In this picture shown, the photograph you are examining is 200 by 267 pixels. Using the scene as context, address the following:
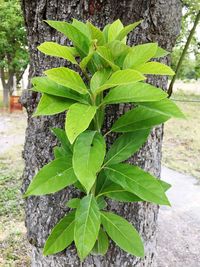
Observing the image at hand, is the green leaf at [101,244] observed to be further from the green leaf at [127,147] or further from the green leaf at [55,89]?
the green leaf at [55,89]

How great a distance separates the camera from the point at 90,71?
96 cm

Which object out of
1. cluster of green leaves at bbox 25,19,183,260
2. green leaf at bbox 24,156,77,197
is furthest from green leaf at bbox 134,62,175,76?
green leaf at bbox 24,156,77,197

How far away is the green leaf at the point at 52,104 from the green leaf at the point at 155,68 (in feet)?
0.70

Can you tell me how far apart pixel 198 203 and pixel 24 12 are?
148 inches

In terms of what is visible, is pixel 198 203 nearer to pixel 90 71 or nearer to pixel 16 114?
pixel 90 71

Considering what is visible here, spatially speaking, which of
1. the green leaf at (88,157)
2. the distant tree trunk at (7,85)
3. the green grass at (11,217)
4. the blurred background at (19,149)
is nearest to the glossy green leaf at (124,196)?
the green leaf at (88,157)

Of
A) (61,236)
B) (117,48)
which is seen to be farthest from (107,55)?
(61,236)

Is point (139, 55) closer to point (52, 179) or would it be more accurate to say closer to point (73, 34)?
point (73, 34)

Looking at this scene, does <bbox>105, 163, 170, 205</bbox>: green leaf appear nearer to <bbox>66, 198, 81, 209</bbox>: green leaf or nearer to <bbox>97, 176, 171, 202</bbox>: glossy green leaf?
<bbox>97, 176, 171, 202</bbox>: glossy green leaf

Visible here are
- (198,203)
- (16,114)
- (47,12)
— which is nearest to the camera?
(47,12)

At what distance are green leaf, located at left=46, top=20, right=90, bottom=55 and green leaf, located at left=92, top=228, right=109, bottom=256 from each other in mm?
574

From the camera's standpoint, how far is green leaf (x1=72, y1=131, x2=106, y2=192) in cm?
79

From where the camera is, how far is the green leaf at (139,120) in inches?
36.3

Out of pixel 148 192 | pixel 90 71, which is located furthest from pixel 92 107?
pixel 148 192
